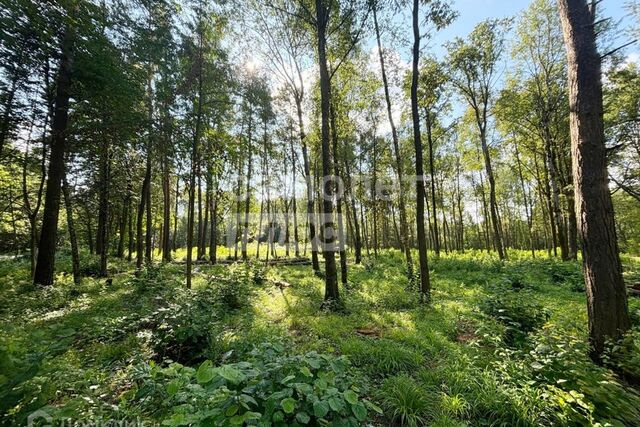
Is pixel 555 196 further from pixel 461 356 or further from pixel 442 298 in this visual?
pixel 461 356

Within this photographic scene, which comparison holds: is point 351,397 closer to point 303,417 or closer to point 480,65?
point 303,417

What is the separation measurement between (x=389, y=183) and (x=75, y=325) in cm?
2083

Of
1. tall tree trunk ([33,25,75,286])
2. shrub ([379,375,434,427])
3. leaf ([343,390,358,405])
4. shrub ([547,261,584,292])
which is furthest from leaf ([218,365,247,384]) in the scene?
shrub ([547,261,584,292])

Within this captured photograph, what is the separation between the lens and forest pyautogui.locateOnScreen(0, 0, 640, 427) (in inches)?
95.4

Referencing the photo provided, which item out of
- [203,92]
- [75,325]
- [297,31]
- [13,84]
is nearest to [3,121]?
[13,84]

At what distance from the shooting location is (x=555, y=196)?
15.1m

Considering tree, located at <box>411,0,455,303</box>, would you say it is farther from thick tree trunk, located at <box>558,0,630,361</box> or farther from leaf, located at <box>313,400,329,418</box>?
leaf, located at <box>313,400,329,418</box>

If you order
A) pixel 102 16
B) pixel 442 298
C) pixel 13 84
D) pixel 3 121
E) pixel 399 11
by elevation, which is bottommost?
pixel 442 298

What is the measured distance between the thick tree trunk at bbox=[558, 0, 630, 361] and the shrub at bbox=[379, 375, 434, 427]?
2.44m

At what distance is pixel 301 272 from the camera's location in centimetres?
1397

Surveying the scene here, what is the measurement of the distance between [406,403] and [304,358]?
1.83m

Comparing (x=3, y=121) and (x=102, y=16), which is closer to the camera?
(x=102, y=16)

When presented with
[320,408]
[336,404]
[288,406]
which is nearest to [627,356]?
[336,404]

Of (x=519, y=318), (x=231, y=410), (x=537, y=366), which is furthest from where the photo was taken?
(x=519, y=318)
